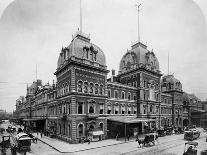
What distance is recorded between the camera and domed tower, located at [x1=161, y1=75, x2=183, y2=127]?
53438 millimetres

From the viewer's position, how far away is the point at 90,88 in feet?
98.1

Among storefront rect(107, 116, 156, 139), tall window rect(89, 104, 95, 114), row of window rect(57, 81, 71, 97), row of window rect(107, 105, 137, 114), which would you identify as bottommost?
storefront rect(107, 116, 156, 139)

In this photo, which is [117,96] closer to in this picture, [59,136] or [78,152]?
[59,136]

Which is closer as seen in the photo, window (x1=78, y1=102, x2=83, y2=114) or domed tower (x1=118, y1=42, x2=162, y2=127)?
window (x1=78, y1=102, x2=83, y2=114)

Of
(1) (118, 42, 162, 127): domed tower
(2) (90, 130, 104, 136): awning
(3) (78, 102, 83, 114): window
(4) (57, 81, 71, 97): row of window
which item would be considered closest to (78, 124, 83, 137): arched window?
(2) (90, 130, 104, 136): awning

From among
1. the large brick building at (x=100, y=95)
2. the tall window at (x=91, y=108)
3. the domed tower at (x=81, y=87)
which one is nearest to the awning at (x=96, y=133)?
the large brick building at (x=100, y=95)

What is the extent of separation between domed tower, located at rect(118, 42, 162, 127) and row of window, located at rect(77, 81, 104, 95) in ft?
39.1

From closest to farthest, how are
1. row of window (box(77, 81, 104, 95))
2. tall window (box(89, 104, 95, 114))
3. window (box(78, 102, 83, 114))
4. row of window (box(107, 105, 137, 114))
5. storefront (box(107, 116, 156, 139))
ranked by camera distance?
window (box(78, 102, 83, 114)), row of window (box(77, 81, 104, 95)), tall window (box(89, 104, 95, 114)), storefront (box(107, 116, 156, 139)), row of window (box(107, 105, 137, 114))

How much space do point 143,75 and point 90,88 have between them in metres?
15.7

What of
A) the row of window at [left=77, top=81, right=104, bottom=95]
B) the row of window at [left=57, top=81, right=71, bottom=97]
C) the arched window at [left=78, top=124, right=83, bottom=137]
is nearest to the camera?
the arched window at [left=78, top=124, right=83, bottom=137]

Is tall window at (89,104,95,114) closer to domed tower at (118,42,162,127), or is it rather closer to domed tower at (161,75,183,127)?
domed tower at (118,42,162,127)

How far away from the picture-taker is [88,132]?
93.0ft

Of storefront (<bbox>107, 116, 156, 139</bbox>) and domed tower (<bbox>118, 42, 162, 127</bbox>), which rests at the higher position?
domed tower (<bbox>118, 42, 162, 127</bbox>)

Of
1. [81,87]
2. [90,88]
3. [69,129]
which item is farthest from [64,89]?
[69,129]
